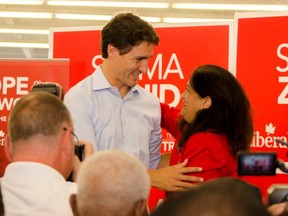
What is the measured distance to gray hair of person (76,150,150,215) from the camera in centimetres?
136

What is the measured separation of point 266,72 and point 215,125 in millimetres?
1249

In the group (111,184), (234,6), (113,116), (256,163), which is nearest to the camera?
(111,184)

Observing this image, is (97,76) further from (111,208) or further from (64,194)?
(111,208)

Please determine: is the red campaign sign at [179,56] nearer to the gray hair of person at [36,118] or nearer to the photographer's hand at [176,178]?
the photographer's hand at [176,178]

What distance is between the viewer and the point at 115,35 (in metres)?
2.71

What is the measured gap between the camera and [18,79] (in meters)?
4.37

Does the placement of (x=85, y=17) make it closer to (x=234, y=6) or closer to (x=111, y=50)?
(x=234, y=6)

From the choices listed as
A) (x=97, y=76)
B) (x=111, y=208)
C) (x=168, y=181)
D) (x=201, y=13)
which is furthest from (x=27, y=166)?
(x=201, y=13)

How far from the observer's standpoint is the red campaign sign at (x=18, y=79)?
4.34m

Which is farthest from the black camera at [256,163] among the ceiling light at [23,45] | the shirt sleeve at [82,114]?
the ceiling light at [23,45]

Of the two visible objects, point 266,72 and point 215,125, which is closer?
point 215,125

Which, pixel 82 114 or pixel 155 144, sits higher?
pixel 82 114

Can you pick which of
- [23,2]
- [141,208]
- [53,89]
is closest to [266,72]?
[53,89]

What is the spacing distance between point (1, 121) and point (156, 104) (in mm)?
1792
